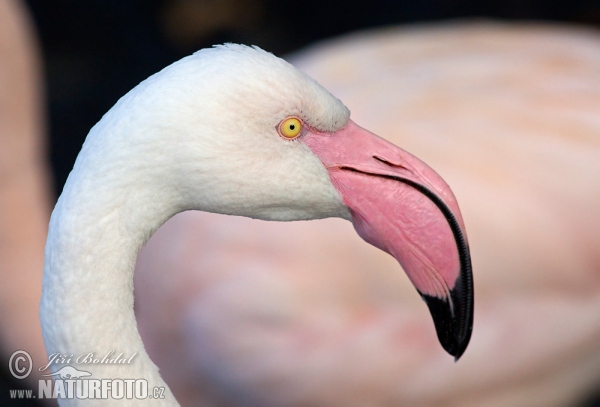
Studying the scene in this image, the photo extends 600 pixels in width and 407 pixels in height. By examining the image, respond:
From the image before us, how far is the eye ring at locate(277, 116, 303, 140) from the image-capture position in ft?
4.45

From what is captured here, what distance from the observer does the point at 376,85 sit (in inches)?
135

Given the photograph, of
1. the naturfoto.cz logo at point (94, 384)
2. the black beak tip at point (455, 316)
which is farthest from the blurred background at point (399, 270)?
the naturfoto.cz logo at point (94, 384)

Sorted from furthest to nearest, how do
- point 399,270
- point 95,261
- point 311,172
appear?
point 399,270
point 311,172
point 95,261

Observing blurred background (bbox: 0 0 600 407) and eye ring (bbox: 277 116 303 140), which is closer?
eye ring (bbox: 277 116 303 140)

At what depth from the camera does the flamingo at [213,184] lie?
49.4 inches

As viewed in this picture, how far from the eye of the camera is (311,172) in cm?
143

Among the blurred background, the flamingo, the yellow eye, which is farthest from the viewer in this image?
the blurred background

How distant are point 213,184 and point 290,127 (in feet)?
0.63

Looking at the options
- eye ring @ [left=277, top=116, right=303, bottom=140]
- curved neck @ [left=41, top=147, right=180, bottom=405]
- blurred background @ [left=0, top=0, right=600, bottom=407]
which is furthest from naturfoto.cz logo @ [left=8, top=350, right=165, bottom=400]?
blurred background @ [left=0, top=0, right=600, bottom=407]

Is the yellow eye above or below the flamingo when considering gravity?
above

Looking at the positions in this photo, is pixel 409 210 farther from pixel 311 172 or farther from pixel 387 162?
pixel 311 172

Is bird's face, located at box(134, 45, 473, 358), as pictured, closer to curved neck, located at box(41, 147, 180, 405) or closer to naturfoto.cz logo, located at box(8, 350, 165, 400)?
curved neck, located at box(41, 147, 180, 405)

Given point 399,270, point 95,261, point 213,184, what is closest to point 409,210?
point 213,184

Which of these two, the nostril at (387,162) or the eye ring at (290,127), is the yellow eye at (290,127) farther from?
the nostril at (387,162)
